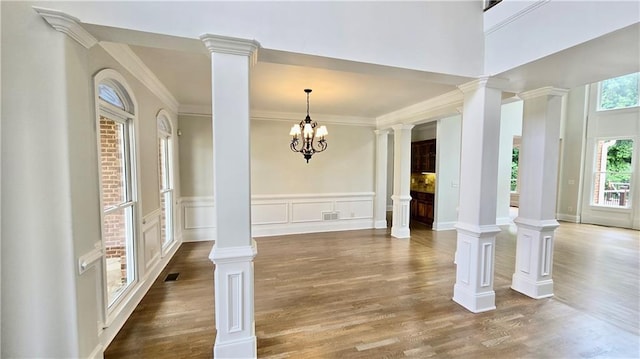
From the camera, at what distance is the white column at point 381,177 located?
254 inches

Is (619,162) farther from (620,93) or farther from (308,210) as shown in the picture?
(308,210)

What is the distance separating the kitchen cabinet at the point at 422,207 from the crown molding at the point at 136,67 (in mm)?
6276

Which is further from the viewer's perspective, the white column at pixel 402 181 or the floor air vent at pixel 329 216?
the floor air vent at pixel 329 216

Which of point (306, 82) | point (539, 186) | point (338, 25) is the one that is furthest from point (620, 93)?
point (338, 25)

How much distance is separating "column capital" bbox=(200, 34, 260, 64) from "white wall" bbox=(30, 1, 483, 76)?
0.24ft

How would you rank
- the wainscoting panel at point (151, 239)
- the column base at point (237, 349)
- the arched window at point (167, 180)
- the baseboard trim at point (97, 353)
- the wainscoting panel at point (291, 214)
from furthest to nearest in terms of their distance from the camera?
the wainscoting panel at point (291, 214), the arched window at point (167, 180), the wainscoting panel at point (151, 239), the column base at point (237, 349), the baseboard trim at point (97, 353)

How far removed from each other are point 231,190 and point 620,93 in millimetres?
10145

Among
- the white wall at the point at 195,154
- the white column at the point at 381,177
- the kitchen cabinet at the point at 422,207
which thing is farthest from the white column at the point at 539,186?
the white wall at the point at 195,154

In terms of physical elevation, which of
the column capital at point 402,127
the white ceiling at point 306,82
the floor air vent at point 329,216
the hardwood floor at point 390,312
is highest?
the white ceiling at point 306,82

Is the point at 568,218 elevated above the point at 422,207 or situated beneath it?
situated beneath

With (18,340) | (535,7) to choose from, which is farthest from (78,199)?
(535,7)

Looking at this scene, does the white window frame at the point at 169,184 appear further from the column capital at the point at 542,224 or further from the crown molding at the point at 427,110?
the column capital at the point at 542,224

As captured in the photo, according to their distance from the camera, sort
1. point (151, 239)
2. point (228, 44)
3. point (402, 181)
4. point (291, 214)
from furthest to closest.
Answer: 1. point (291, 214)
2. point (402, 181)
3. point (151, 239)
4. point (228, 44)

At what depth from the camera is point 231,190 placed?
198 cm
